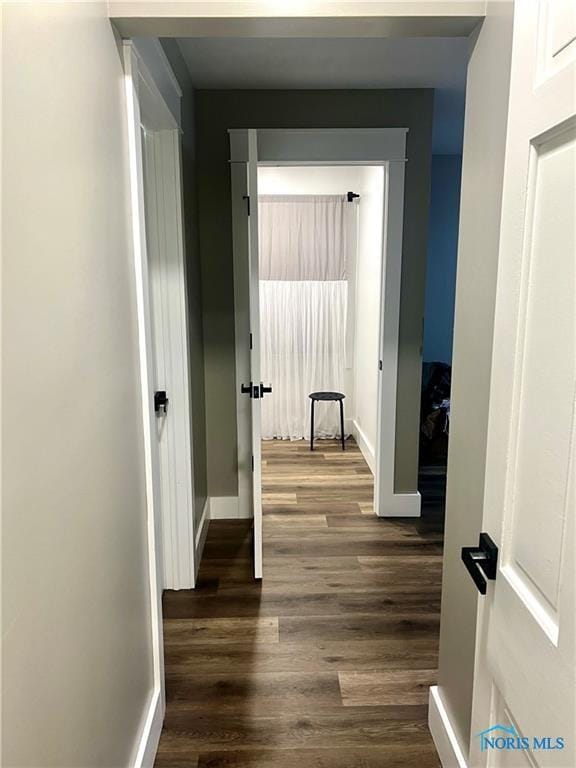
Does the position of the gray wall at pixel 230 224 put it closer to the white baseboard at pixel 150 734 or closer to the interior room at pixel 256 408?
the interior room at pixel 256 408

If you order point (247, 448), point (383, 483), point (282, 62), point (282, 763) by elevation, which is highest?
point (282, 62)

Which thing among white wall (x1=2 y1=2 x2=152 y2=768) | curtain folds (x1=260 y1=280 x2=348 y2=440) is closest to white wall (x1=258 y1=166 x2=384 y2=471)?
curtain folds (x1=260 y1=280 x2=348 y2=440)

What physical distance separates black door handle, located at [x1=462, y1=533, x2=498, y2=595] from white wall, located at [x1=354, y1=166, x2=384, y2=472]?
9.47ft

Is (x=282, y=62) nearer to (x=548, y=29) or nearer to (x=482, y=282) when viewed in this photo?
(x=482, y=282)

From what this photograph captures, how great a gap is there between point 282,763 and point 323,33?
208cm

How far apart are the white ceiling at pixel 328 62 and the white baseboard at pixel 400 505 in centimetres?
238

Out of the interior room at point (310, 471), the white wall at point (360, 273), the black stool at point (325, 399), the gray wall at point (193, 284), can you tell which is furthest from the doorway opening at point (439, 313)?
the gray wall at point (193, 284)

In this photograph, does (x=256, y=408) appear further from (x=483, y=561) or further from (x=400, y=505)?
(x=483, y=561)

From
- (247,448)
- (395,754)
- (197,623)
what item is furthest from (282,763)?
(247,448)

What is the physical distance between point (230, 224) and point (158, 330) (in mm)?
984

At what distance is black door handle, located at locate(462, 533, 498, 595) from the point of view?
95 centimetres

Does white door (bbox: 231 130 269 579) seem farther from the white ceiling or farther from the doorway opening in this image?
the doorway opening

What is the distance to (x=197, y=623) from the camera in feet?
7.65

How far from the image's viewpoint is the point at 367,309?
172 inches
